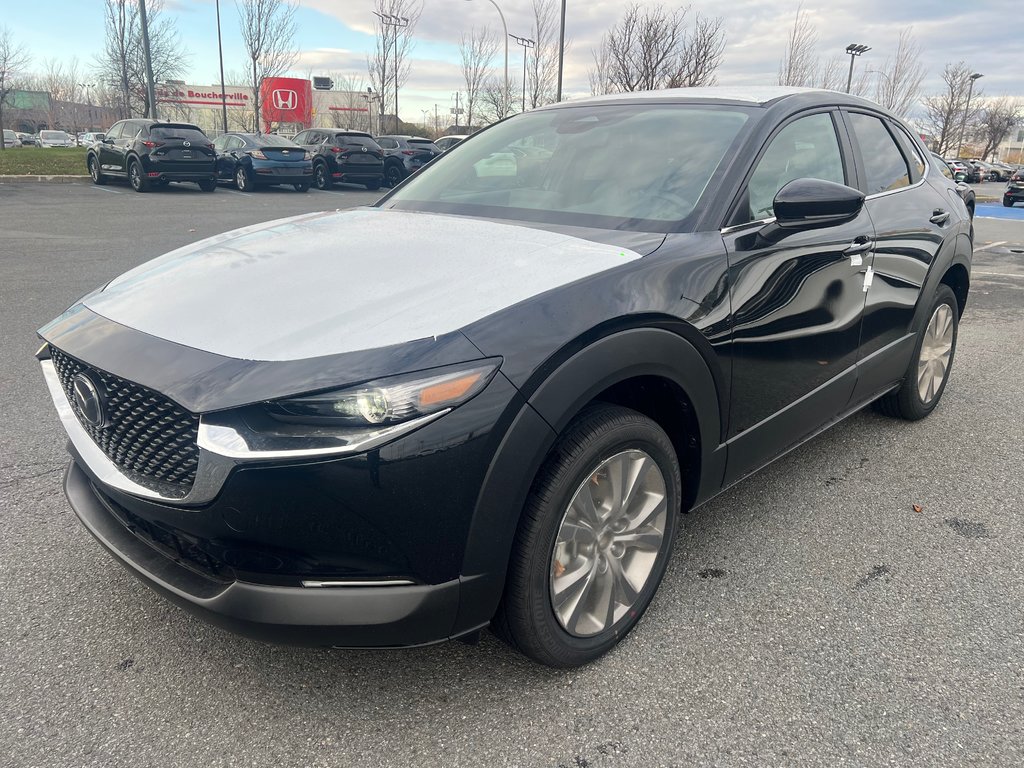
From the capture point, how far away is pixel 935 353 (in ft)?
13.8

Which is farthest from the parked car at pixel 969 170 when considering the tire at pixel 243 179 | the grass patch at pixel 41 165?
the grass patch at pixel 41 165

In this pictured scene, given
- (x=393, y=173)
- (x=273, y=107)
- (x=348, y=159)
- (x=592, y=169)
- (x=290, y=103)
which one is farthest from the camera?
(x=290, y=103)

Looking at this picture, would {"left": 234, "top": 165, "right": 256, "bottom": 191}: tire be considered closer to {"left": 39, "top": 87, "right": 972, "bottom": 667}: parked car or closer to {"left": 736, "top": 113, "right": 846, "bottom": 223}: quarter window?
{"left": 39, "top": 87, "right": 972, "bottom": 667}: parked car

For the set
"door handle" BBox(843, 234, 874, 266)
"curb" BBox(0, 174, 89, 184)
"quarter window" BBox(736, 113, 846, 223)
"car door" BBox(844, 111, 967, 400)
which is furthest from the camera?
"curb" BBox(0, 174, 89, 184)

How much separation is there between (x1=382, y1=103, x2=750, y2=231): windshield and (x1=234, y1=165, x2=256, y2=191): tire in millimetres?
17393

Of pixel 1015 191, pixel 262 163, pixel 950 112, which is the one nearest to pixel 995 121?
pixel 950 112

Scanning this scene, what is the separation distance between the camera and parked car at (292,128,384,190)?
2072 cm

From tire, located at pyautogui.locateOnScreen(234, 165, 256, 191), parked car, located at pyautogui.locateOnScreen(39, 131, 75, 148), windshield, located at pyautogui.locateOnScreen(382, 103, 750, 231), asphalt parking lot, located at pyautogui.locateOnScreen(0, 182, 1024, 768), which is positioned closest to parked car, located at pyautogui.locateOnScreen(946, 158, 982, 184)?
tire, located at pyautogui.locateOnScreen(234, 165, 256, 191)

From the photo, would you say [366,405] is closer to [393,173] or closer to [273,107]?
[393,173]

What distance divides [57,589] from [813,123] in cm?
330

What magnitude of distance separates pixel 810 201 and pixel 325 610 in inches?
77.8

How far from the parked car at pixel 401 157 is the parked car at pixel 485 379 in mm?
20123

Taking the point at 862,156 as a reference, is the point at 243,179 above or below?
below

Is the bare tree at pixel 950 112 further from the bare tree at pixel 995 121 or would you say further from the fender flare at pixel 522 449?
the fender flare at pixel 522 449
